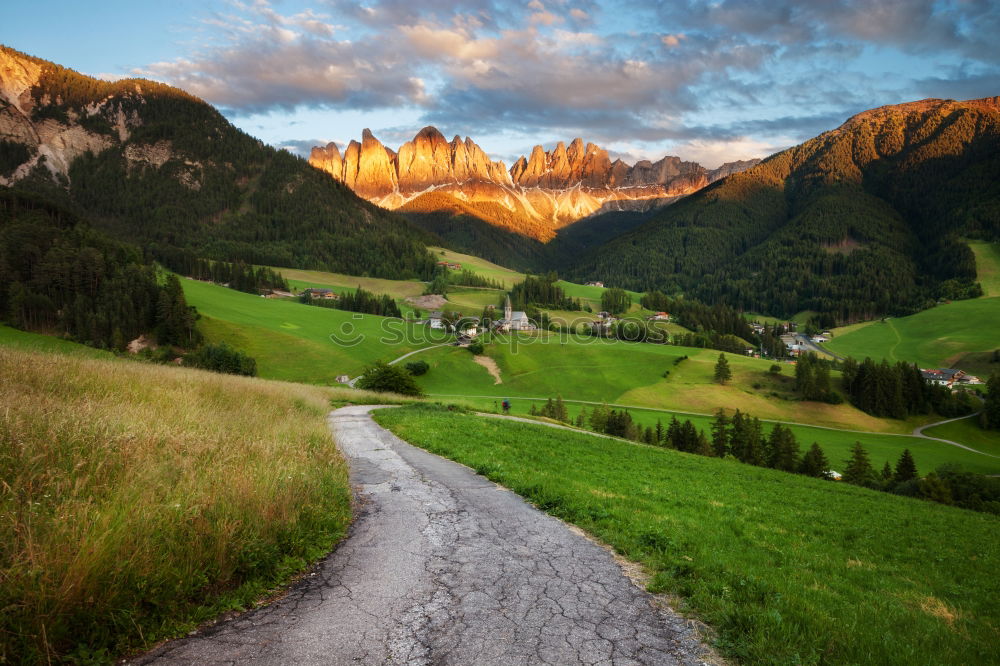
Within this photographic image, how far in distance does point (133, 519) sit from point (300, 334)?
104 meters

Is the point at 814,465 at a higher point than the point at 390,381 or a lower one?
lower

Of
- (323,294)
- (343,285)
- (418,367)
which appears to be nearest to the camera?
(418,367)

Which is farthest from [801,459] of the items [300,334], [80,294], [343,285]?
[343,285]

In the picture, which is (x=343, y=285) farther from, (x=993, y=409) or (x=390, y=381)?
(x=993, y=409)

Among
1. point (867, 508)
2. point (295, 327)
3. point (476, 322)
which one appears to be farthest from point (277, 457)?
point (476, 322)

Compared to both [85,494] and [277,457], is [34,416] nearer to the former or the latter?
[85,494]

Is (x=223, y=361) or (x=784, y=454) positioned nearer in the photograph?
(x=784, y=454)

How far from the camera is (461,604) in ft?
20.3

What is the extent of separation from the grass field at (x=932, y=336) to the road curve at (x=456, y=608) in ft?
569

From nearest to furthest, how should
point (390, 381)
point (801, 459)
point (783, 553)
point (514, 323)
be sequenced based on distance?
point (783, 553)
point (390, 381)
point (801, 459)
point (514, 323)

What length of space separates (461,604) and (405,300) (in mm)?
173693

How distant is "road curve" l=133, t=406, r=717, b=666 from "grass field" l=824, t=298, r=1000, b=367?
173331 millimetres

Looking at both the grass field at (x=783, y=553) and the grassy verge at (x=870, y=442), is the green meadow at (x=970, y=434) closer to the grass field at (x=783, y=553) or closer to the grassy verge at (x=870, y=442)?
the grassy verge at (x=870, y=442)

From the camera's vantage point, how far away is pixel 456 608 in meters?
6.08
